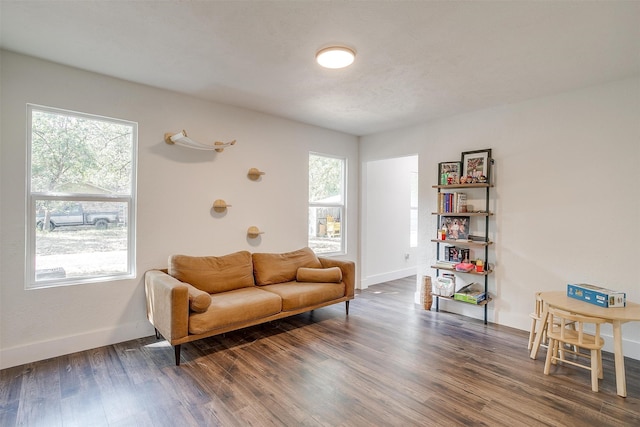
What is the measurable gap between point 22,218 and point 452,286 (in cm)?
454

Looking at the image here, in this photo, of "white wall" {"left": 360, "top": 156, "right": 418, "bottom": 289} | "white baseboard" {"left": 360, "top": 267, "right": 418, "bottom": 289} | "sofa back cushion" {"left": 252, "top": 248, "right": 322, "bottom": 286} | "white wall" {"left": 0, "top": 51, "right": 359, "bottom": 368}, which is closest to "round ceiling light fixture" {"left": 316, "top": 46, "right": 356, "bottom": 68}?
"white wall" {"left": 0, "top": 51, "right": 359, "bottom": 368}

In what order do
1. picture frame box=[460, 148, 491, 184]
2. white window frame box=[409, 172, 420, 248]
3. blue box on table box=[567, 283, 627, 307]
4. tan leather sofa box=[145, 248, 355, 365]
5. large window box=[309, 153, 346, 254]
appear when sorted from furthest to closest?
white window frame box=[409, 172, 420, 248] < large window box=[309, 153, 346, 254] < picture frame box=[460, 148, 491, 184] < tan leather sofa box=[145, 248, 355, 365] < blue box on table box=[567, 283, 627, 307]

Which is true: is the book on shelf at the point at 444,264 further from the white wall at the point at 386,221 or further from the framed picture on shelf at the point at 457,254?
the white wall at the point at 386,221

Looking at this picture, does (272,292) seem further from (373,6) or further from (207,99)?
(373,6)

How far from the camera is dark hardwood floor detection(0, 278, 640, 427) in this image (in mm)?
2012

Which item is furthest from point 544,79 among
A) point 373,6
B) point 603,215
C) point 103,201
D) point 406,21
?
point 103,201

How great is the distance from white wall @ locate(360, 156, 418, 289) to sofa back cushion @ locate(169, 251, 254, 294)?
93.7 inches

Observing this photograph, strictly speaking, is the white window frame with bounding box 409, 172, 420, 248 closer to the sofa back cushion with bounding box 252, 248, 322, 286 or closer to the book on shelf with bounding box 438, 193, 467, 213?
the book on shelf with bounding box 438, 193, 467, 213

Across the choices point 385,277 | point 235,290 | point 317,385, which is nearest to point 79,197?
point 235,290

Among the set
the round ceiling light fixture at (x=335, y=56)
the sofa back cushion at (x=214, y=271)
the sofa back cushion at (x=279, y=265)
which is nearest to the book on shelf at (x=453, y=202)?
the sofa back cushion at (x=279, y=265)

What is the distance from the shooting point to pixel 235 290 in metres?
3.52

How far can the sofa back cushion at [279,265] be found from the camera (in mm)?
→ 3828

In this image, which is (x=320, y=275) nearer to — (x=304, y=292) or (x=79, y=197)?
(x=304, y=292)

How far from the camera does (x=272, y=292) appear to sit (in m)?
3.47
